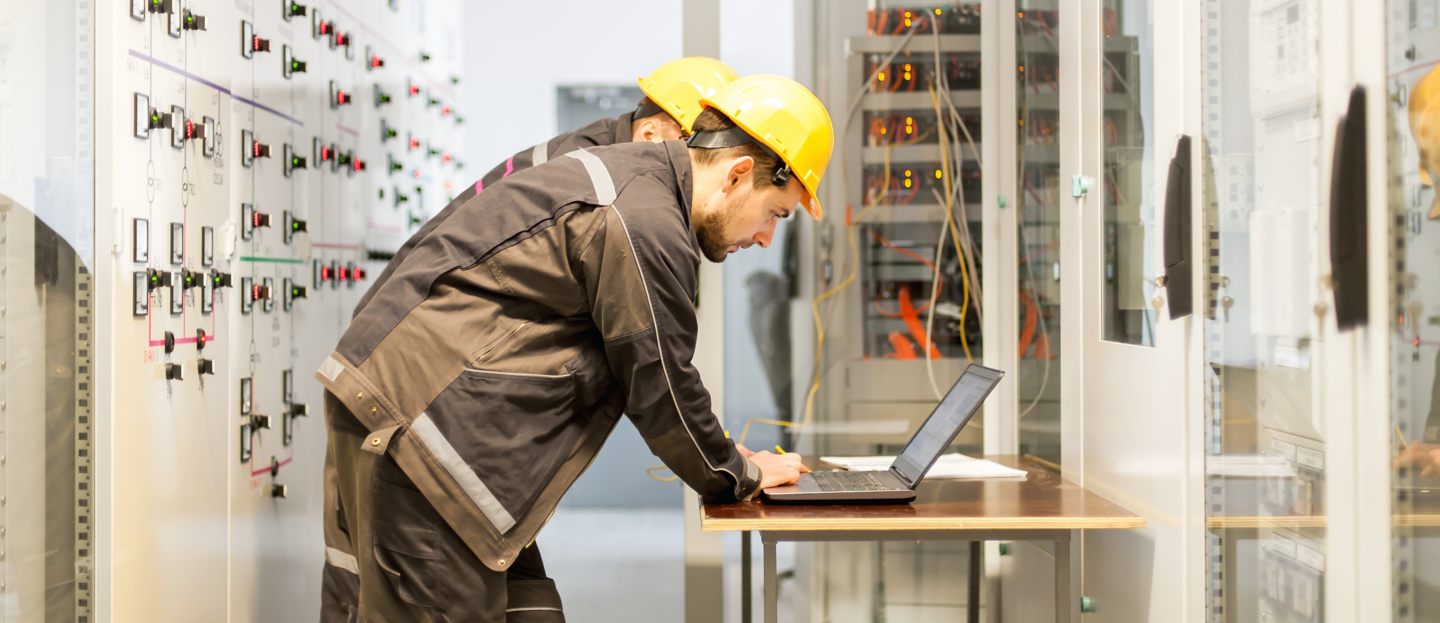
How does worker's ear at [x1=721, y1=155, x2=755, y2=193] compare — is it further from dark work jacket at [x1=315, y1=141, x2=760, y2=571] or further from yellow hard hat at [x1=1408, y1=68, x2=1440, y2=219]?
yellow hard hat at [x1=1408, y1=68, x2=1440, y2=219]

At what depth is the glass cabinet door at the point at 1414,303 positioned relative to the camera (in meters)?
0.88

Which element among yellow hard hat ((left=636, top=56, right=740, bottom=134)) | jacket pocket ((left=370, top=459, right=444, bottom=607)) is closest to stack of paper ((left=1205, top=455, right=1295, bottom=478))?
jacket pocket ((left=370, top=459, right=444, bottom=607))

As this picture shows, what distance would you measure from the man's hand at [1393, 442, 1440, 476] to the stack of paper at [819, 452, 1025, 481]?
2.96 feet

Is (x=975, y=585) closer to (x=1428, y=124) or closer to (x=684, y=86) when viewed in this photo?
(x=684, y=86)

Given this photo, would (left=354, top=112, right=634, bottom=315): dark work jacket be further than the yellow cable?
No

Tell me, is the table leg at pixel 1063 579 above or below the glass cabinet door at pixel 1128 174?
below

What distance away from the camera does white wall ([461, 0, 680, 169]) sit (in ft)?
12.0

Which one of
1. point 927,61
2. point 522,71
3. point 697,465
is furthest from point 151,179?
point 522,71

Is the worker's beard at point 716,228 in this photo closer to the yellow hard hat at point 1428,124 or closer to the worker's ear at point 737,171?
the worker's ear at point 737,171

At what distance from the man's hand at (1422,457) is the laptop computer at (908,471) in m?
0.63

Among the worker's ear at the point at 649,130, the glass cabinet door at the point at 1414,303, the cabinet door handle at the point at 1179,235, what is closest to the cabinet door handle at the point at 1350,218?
the glass cabinet door at the point at 1414,303

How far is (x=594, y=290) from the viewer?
1229 mm

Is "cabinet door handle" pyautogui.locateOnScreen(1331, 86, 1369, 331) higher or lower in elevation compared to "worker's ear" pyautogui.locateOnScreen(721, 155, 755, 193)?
lower

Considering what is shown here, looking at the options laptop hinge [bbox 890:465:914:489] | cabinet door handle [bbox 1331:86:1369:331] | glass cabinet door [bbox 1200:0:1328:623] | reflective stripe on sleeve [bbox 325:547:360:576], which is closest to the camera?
cabinet door handle [bbox 1331:86:1369:331]
